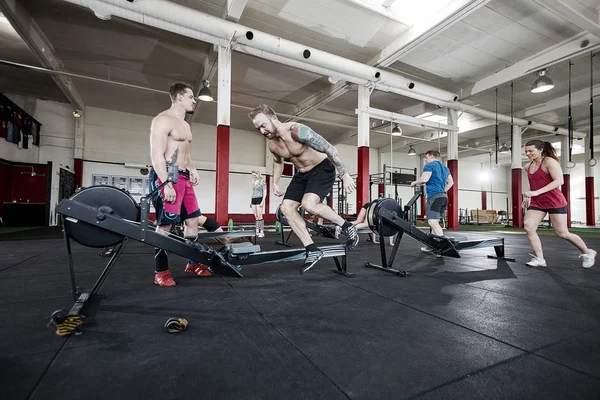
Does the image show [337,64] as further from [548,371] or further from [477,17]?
[548,371]

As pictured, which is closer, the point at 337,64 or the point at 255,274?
the point at 255,274

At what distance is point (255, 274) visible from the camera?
8.86 feet

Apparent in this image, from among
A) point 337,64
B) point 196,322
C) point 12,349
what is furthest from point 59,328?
point 337,64

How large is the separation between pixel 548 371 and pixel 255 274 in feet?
6.98

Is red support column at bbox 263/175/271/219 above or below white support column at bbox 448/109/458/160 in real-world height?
below

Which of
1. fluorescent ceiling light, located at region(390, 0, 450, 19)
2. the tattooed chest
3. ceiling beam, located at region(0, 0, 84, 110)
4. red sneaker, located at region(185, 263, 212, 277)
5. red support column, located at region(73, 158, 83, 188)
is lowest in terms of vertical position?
red sneaker, located at region(185, 263, 212, 277)

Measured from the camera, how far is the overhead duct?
4.67 metres

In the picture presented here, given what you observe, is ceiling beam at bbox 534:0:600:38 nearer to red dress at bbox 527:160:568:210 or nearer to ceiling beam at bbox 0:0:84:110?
red dress at bbox 527:160:568:210

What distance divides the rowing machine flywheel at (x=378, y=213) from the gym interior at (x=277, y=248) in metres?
0.02

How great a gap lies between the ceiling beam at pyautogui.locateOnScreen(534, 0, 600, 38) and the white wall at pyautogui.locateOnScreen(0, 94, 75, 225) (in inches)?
547

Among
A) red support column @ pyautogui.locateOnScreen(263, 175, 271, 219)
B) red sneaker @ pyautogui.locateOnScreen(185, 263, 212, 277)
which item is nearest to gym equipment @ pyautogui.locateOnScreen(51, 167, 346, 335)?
red sneaker @ pyautogui.locateOnScreen(185, 263, 212, 277)

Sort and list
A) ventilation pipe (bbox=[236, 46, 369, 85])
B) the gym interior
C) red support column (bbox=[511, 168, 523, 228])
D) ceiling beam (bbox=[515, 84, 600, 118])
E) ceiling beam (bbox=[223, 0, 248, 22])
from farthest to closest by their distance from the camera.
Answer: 1. red support column (bbox=[511, 168, 523, 228])
2. ceiling beam (bbox=[515, 84, 600, 118])
3. ventilation pipe (bbox=[236, 46, 369, 85])
4. ceiling beam (bbox=[223, 0, 248, 22])
5. the gym interior

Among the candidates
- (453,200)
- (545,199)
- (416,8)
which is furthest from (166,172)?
(453,200)

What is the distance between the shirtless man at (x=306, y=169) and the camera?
2.38 m
